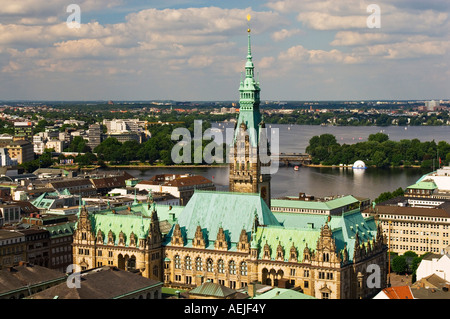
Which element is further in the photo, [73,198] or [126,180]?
[126,180]

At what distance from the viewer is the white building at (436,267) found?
65.3m

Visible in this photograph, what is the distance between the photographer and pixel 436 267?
66375mm

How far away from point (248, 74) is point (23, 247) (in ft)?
94.2

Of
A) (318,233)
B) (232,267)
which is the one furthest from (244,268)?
(318,233)

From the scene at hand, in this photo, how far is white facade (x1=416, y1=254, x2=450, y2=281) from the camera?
65.2m

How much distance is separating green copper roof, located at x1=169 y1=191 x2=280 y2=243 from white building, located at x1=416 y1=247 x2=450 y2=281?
15.2 m

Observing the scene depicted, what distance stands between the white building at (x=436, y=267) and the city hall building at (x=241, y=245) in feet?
17.7

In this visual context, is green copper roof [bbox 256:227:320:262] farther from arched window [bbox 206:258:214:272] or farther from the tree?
the tree

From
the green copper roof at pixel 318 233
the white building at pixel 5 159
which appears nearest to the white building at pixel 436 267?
the green copper roof at pixel 318 233

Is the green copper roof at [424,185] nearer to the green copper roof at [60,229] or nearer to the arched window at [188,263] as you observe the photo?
the green copper roof at [60,229]

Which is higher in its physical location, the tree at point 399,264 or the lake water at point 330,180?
the lake water at point 330,180

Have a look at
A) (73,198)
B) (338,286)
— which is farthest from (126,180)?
(338,286)

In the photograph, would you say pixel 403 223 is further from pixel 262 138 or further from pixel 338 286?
pixel 338 286

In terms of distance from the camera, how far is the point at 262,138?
239 ft
